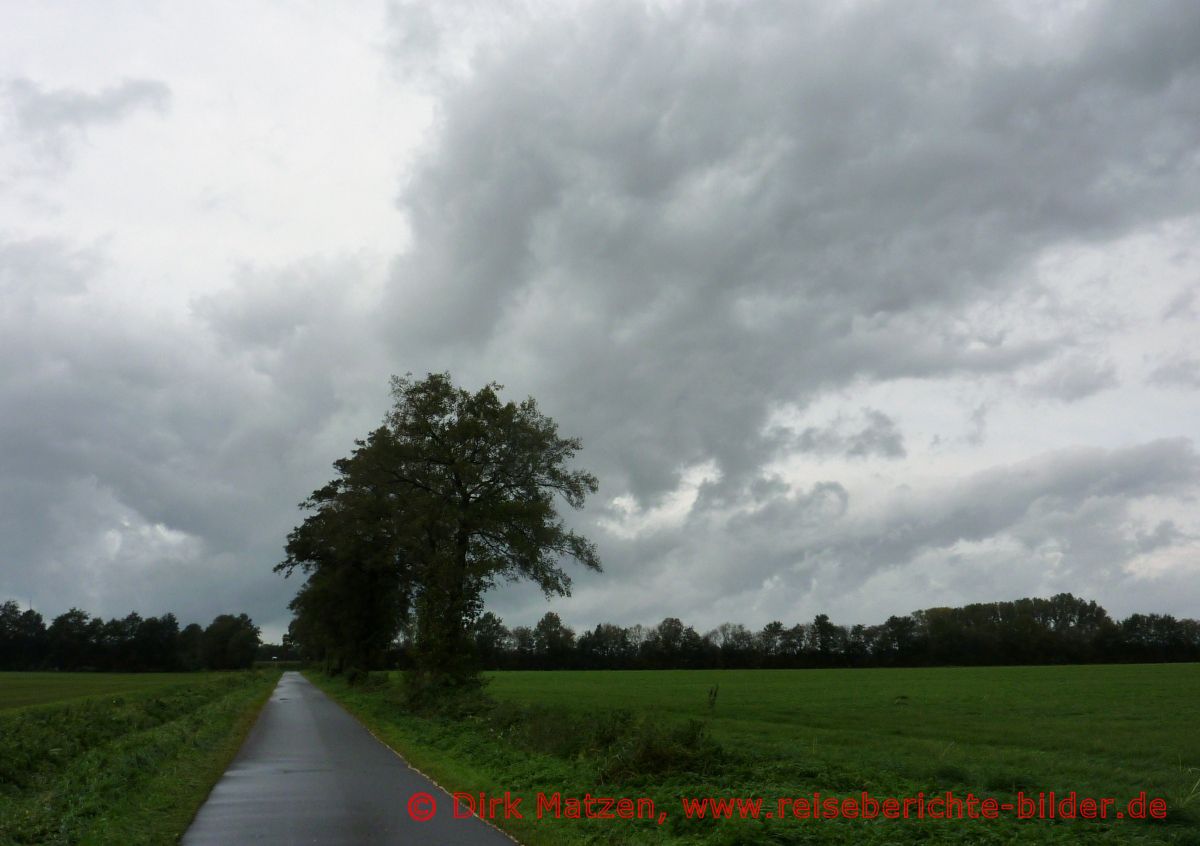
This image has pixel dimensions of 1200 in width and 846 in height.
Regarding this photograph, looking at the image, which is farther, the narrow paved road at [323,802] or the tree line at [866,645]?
the tree line at [866,645]

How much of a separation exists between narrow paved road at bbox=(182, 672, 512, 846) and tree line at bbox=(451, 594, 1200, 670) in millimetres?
100004

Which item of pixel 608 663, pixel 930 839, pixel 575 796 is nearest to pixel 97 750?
pixel 575 796

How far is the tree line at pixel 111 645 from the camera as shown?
532 feet

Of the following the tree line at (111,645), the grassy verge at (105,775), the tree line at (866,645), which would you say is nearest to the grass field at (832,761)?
the grassy verge at (105,775)

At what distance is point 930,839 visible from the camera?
10.2m

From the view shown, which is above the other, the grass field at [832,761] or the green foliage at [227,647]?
the green foliage at [227,647]

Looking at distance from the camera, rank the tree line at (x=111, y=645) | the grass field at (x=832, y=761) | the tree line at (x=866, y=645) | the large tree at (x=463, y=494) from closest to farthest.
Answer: the grass field at (x=832, y=761), the large tree at (x=463, y=494), the tree line at (x=866, y=645), the tree line at (x=111, y=645)

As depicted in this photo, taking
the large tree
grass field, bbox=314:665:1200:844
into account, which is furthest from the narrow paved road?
the large tree

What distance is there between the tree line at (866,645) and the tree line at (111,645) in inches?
3072

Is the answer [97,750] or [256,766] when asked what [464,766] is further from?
[97,750]

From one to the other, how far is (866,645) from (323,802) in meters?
133

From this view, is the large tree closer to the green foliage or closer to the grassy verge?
the grassy verge

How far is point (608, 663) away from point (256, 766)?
127 meters

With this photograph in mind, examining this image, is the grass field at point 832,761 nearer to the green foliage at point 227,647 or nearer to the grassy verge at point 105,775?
the grassy verge at point 105,775
